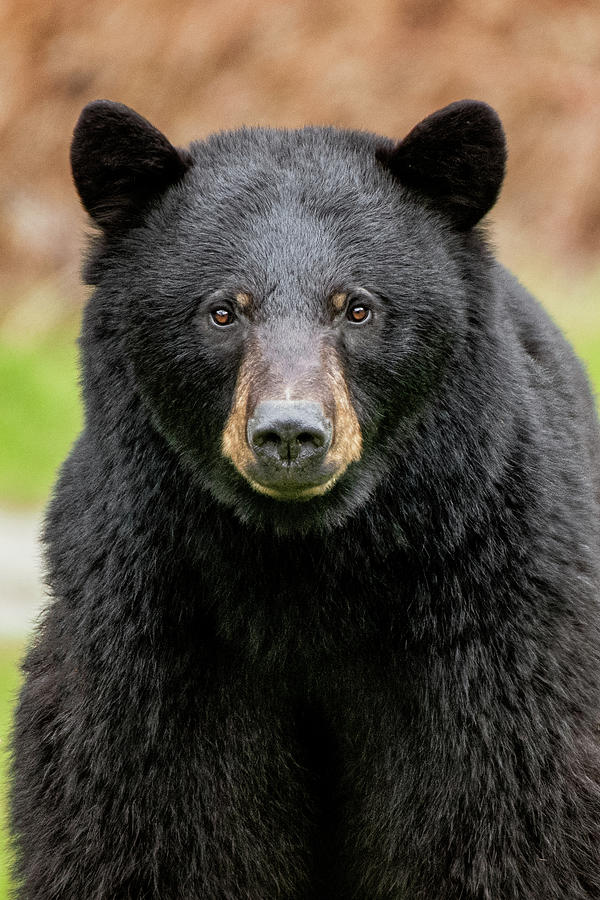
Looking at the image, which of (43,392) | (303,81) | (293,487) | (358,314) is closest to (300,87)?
(303,81)

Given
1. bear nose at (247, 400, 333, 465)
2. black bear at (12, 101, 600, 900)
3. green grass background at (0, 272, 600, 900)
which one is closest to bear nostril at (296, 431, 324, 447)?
bear nose at (247, 400, 333, 465)

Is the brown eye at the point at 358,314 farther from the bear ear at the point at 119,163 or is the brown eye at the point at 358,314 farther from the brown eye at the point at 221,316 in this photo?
the bear ear at the point at 119,163

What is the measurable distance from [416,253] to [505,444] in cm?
59

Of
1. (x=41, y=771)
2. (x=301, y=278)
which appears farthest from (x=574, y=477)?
(x=41, y=771)

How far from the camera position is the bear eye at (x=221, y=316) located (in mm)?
3610

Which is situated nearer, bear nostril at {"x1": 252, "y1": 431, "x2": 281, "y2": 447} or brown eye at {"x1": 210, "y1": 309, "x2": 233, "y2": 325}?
bear nostril at {"x1": 252, "y1": 431, "x2": 281, "y2": 447}

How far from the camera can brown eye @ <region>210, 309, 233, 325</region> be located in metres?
3.61

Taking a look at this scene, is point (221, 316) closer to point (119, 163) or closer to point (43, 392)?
point (119, 163)

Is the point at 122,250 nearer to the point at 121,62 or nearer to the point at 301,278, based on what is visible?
the point at 301,278

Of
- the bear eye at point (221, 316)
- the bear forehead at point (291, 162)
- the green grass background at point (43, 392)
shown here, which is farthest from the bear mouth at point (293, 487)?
the green grass background at point (43, 392)

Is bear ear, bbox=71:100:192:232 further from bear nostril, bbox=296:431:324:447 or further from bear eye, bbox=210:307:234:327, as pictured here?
bear nostril, bbox=296:431:324:447

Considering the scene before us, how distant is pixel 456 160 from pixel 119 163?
939 millimetres

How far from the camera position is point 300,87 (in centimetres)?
1638

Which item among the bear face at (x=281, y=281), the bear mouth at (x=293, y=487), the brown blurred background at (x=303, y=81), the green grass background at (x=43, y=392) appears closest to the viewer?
the bear mouth at (x=293, y=487)
